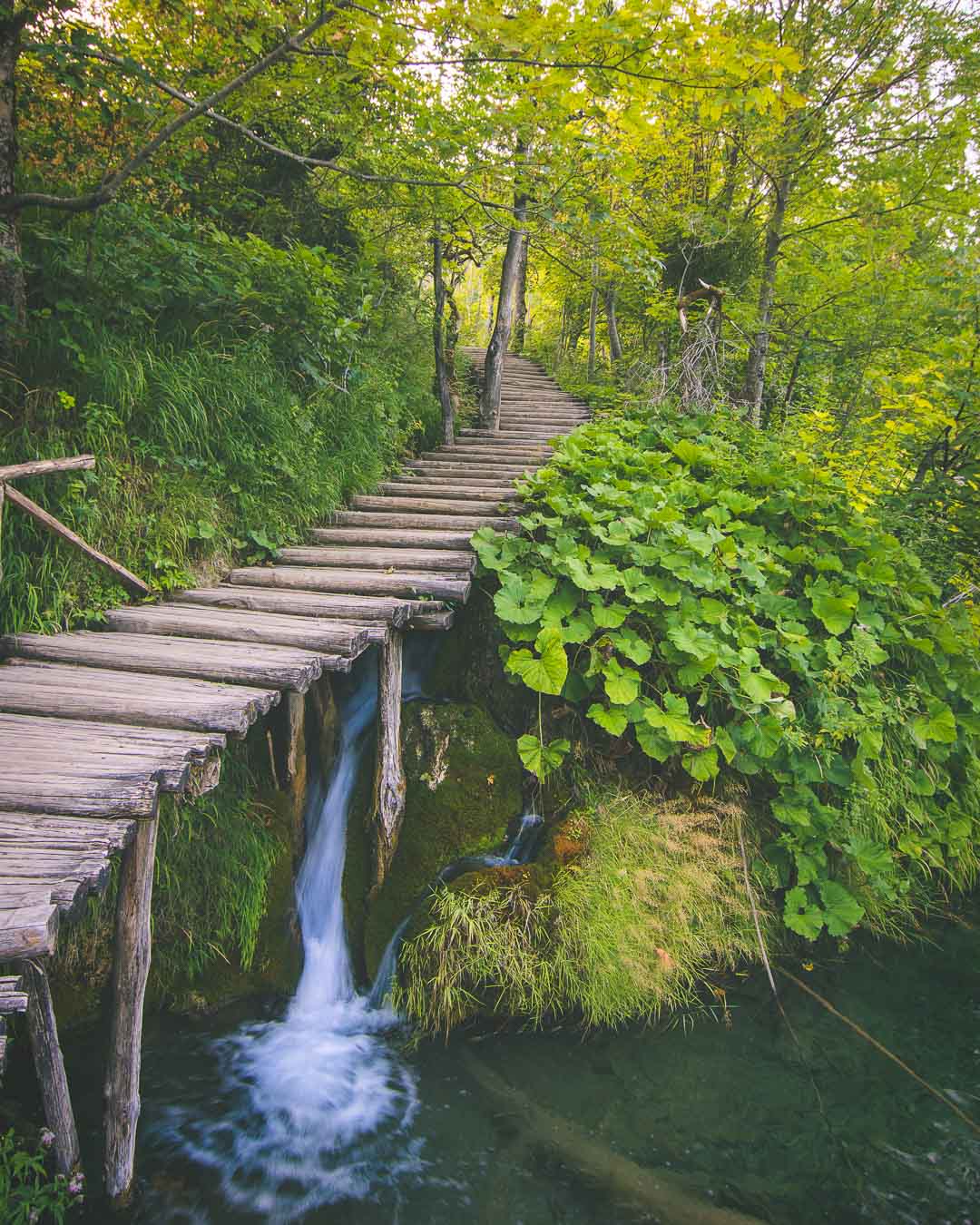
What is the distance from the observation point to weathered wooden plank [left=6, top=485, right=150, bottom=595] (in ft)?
9.88

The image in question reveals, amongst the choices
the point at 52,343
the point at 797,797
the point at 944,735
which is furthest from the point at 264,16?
the point at 944,735

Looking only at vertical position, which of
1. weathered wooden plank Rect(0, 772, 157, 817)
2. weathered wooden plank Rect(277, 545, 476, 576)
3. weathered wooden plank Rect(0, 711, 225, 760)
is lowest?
weathered wooden plank Rect(0, 772, 157, 817)

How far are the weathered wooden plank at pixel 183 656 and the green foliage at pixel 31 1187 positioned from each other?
1931mm

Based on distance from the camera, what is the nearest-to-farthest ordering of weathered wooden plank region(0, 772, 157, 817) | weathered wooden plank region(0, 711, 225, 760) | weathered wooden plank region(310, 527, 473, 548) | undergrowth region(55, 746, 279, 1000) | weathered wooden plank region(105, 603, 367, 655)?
weathered wooden plank region(0, 772, 157, 817) → weathered wooden plank region(0, 711, 225, 760) → weathered wooden plank region(105, 603, 367, 655) → undergrowth region(55, 746, 279, 1000) → weathered wooden plank region(310, 527, 473, 548)

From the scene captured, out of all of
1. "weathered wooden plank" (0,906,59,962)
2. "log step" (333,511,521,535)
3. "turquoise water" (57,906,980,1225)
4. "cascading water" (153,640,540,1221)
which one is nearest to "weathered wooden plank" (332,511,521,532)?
"log step" (333,511,521,535)

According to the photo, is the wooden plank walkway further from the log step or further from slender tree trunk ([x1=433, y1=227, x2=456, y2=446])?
slender tree trunk ([x1=433, y1=227, x2=456, y2=446])

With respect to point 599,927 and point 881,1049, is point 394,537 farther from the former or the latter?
point 881,1049

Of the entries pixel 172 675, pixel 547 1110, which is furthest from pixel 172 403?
pixel 547 1110

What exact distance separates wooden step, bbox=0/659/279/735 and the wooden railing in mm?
729

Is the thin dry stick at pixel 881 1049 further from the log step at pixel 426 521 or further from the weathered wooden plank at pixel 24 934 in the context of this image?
the weathered wooden plank at pixel 24 934

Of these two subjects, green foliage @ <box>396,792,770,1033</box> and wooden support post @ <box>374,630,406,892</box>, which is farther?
wooden support post @ <box>374,630,406,892</box>

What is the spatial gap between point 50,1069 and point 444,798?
94.3 inches

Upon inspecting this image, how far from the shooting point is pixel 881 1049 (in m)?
3.68

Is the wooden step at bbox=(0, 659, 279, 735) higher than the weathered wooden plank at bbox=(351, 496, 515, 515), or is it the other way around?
the weathered wooden plank at bbox=(351, 496, 515, 515)
